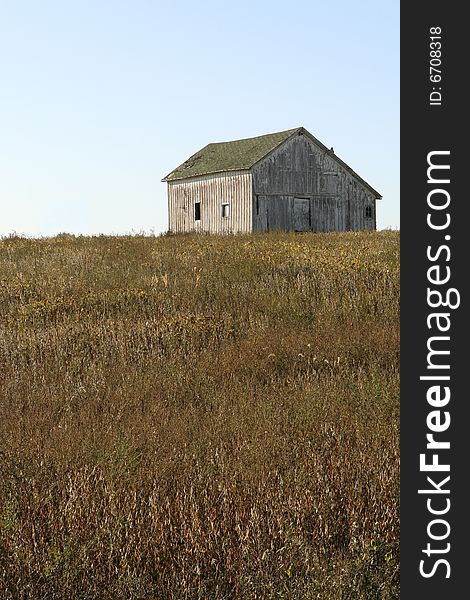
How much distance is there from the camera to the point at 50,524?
14.3 ft

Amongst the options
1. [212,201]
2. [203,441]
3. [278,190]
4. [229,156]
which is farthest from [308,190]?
[203,441]

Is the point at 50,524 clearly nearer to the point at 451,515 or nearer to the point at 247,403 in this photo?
the point at 451,515

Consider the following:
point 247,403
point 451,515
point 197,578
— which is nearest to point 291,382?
point 247,403

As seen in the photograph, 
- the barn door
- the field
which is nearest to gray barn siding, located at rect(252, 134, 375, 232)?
the barn door

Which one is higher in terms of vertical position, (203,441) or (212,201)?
(212,201)

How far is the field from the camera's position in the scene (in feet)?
13.3

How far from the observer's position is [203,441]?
20.2 feet

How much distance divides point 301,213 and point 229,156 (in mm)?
4874

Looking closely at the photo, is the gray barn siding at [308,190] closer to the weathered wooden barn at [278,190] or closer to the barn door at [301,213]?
the weathered wooden barn at [278,190]

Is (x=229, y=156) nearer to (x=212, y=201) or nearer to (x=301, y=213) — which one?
(x=212, y=201)

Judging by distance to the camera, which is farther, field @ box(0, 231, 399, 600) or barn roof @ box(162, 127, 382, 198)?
barn roof @ box(162, 127, 382, 198)

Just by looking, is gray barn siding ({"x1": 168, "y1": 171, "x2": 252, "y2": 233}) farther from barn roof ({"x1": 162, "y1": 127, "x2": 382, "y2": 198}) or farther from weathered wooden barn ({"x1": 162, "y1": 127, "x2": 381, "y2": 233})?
barn roof ({"x1": 162, "y1": 127, "x2": 382, "y2": 198})

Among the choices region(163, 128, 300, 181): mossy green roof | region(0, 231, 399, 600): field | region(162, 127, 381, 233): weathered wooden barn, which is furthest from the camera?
region(163, 128, 300, 181): mossy green roof

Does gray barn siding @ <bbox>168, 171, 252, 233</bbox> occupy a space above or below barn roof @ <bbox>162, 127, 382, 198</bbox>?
below
